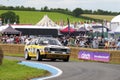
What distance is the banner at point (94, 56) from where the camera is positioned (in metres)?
30.1

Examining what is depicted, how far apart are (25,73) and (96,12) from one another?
97379 mm

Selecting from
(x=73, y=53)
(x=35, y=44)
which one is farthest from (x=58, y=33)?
(x=35, y=44)

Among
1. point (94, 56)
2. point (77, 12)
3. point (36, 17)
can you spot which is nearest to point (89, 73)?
point (94, 56)

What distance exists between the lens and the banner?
1184 inches

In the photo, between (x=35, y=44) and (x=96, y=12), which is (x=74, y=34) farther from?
(x=96, y=12)

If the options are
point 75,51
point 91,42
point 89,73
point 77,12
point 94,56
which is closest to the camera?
point 89,73

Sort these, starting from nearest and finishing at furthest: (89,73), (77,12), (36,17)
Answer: (89,73) → (36,17) → (77,12)

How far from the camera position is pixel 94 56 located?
31.3m

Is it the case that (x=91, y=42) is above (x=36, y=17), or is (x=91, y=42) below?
below

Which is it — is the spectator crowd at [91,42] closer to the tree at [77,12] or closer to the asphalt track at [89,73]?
the asphalt track at [89,73]

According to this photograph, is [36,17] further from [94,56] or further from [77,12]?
[94,56]

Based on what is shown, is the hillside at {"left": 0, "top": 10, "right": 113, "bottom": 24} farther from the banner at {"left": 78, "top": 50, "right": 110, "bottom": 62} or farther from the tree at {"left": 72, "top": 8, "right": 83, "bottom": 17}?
the banner at {"left": 78, "top": 50, "right": 110, "bottom": 62}

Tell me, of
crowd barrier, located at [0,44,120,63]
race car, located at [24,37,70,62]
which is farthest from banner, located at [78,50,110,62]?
race car, located at [24,37,70,62]

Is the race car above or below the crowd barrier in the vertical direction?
above
